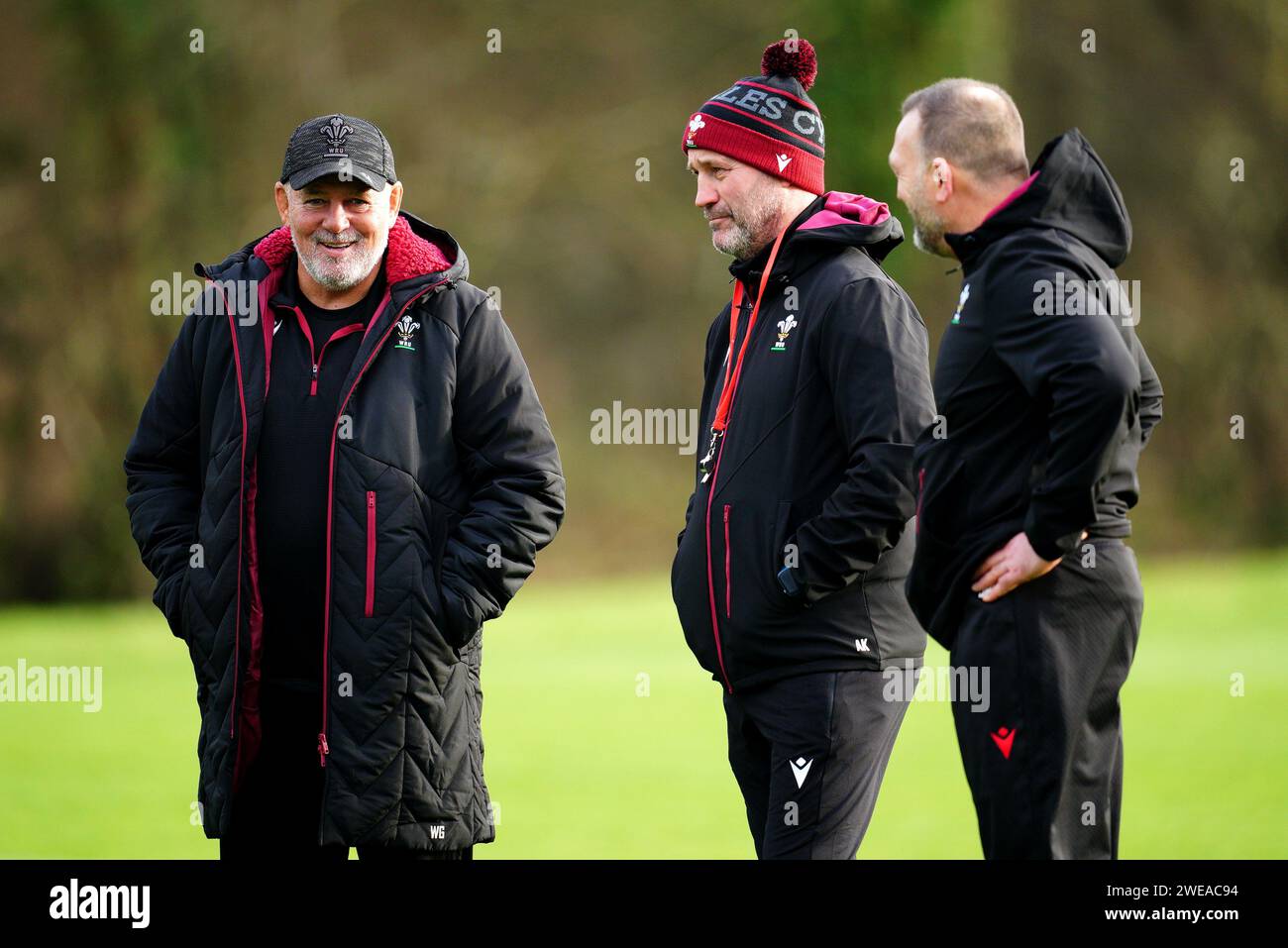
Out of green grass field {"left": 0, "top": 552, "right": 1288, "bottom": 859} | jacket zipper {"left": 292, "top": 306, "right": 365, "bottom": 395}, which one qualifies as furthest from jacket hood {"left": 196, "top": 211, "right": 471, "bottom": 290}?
green grass field {"left": 0, "top": 552, "right": 1288, "bottom": 859}

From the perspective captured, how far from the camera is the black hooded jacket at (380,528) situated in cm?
322

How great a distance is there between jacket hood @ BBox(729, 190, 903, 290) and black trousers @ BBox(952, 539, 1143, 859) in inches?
35.1

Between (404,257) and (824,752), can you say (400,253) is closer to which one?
(404,257)

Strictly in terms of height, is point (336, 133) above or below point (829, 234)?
above

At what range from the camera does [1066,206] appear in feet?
9.54

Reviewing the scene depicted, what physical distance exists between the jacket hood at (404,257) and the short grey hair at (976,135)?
1.02 meters

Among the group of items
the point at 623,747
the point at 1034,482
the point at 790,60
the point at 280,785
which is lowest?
the point at 623,747

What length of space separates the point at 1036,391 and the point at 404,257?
4.61ft

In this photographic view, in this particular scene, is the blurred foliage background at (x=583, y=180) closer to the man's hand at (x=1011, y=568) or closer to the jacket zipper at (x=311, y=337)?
the jacket zipper at (x=311, y=337)

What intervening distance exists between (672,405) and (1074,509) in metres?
17.1

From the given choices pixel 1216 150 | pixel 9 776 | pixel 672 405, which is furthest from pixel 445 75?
pixel 9 776

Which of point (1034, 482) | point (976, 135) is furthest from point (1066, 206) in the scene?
point (1034, 482)

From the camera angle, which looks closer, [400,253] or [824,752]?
[824,752]

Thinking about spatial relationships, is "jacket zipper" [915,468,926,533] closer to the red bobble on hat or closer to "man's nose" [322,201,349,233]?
the red bobble on hat
